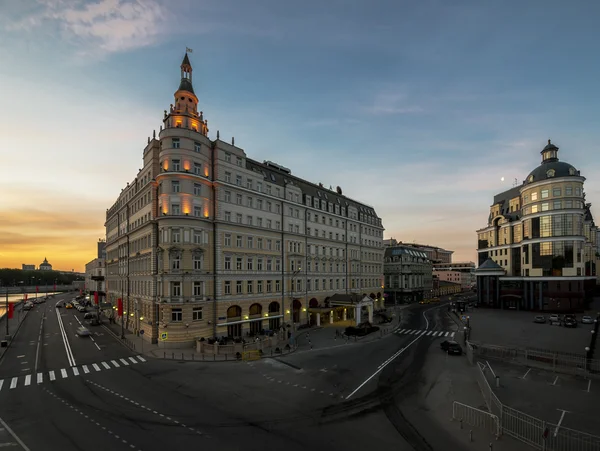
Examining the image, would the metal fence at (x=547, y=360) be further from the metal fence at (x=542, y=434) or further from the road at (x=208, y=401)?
the metal fence at (x=542, y=434)

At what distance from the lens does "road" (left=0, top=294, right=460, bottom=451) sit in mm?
18469

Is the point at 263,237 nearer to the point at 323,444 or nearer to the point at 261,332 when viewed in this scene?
the point at 261,332

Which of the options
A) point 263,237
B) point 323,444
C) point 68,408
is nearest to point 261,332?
point 263,237

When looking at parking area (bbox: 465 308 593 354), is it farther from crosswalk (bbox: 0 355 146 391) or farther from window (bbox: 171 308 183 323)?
crosswalk (bbox: 0 355 146 391)

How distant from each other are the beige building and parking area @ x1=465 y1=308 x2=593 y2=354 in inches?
1128

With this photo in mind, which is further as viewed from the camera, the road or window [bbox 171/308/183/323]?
window [bbox 171/308/183/323]

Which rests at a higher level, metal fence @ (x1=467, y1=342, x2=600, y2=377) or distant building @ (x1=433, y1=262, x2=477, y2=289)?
metal fence @ (x1=467, y1=342, x2=600, y2=377)

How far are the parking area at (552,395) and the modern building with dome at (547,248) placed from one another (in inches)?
2191

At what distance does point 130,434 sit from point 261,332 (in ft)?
107

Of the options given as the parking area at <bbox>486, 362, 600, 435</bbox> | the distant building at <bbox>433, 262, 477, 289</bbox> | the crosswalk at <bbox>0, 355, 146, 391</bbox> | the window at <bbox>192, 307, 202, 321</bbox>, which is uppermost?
the window at <bbox>192, 307, 202, 321</bbox>

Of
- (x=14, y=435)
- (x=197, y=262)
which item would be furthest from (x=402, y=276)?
(x=14, y=435)

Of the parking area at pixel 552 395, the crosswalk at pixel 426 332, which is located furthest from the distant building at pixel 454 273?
the parking area at pixel 552 395

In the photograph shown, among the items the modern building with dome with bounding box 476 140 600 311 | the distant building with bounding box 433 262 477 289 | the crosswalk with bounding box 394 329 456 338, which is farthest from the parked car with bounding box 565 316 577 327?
the distant building with bounding box 433 262 477 289

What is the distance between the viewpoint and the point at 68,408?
23.1 metres
